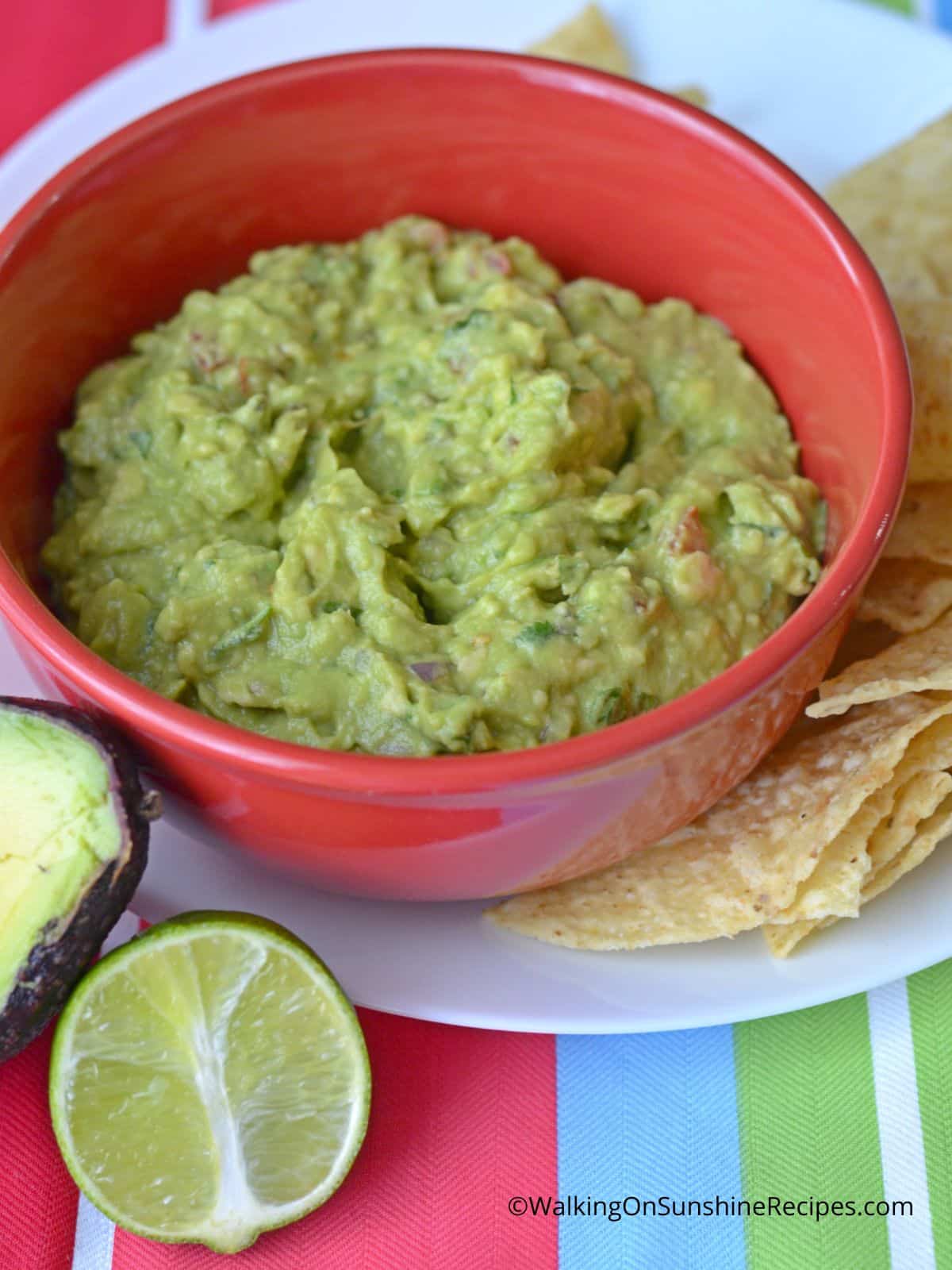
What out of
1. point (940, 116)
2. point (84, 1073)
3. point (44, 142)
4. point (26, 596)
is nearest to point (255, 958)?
point (84, 1073)

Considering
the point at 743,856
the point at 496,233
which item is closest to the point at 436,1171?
the point at 743,856

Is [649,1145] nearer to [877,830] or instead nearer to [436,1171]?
[436,1171]

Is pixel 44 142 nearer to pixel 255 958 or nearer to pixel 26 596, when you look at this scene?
pixel 26 596

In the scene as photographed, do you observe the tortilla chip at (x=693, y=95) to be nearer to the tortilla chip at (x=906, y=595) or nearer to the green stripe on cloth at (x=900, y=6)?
the green stripe on cloth at (x=900, y=6)

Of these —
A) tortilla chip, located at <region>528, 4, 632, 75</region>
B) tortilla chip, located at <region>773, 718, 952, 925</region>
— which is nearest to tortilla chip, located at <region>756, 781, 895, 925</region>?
tortilla chip, located at <region>773, 718, 952, 925</region>

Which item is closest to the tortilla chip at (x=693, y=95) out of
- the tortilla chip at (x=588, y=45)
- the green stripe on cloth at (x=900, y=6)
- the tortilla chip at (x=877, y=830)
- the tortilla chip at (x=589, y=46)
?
the tortilla chip at (x=589, y=46)

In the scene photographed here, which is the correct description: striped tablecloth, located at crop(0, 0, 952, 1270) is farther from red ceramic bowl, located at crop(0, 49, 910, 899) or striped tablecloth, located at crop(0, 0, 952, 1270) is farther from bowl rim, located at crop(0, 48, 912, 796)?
bowl rim, located at crop(0, 48, 912, 796)
